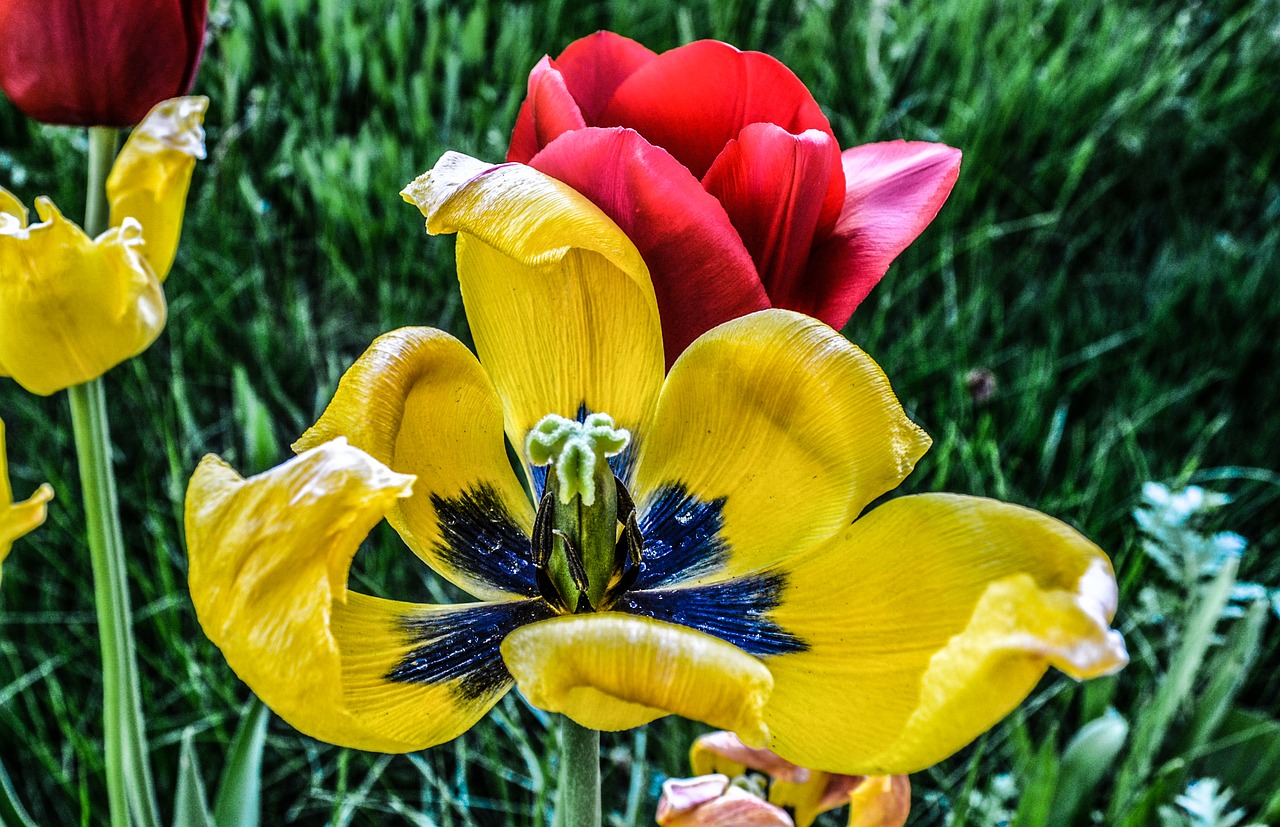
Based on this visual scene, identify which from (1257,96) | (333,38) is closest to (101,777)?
(333,38)

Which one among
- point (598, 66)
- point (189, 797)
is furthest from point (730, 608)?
point (189, 797)

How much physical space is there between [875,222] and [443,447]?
0.22m

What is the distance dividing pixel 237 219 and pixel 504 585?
4.14 ft

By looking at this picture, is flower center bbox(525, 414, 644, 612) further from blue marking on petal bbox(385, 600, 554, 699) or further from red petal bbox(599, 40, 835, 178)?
red petal bbox(599, 40, 835, 178)

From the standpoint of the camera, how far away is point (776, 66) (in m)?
0.50

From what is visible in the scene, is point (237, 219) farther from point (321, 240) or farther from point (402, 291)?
point (402, 291)

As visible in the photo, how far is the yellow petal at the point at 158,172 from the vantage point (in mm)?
587

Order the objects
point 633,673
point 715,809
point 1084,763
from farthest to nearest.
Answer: point 1084,763 < point 715,809 < point 633,673

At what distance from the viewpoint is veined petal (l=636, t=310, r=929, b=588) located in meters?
0.48

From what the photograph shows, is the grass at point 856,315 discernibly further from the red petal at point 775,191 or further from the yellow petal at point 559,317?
the red petal at point 775,191

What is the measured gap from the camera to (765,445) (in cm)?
54

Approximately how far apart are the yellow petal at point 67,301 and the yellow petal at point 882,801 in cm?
44

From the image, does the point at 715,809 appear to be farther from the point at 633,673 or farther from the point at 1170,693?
the point at 1170,693

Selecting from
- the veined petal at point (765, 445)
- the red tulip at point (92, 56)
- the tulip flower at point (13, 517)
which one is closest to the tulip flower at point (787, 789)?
the veined petal at point (765, 445)
